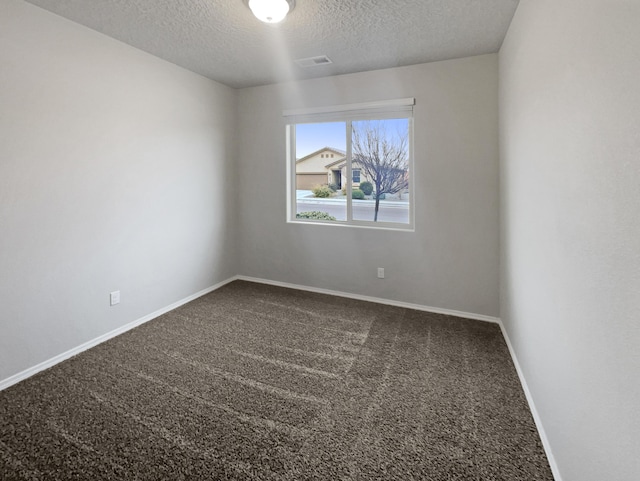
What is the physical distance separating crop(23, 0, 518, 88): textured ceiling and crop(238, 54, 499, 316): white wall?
0.86ft

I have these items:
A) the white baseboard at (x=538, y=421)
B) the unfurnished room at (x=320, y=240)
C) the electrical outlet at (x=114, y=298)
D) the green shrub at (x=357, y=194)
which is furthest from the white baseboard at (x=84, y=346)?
the white baseboard at (x=538, y=421)

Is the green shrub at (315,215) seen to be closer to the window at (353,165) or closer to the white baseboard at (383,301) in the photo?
the window at (353,165)

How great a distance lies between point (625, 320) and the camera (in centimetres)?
96

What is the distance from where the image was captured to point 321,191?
4.18 m

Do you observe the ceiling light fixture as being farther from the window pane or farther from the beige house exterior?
the beige house exterior

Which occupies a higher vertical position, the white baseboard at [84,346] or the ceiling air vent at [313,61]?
the ceiling air vent at [313,61]

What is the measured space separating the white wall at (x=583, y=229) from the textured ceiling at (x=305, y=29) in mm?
573

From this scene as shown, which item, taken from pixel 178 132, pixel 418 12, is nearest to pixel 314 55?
pixel 418 12

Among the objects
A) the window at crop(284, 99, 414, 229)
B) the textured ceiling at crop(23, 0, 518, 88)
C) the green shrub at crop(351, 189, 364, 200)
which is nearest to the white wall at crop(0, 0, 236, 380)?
the textured ceiling at crop(23, 0, 518, 88)

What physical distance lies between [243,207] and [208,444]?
3.22 metres

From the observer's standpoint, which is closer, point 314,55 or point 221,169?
point 314,55

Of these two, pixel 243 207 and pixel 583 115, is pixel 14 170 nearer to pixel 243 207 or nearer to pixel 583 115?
pixel 243 207

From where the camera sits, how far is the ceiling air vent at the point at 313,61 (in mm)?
3229

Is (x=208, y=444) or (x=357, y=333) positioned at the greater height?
(x=357, y=333)
